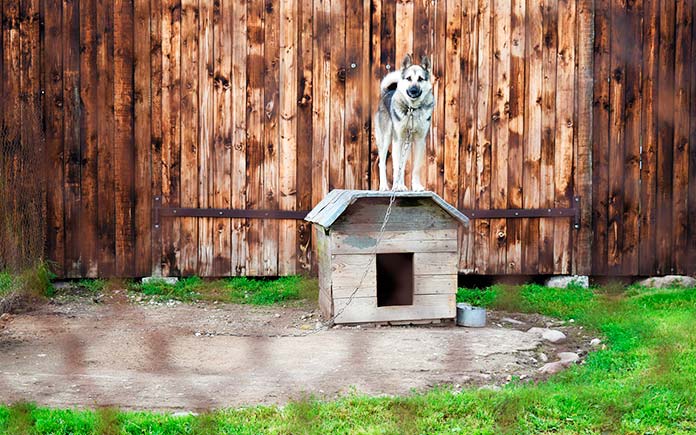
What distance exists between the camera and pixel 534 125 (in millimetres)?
6172

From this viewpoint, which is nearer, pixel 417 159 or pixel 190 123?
pixel 417 159

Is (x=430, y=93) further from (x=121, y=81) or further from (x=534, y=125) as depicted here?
(x=121, y=81)

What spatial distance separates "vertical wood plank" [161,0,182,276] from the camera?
599cm

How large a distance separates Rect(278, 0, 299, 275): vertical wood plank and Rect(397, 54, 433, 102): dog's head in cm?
173

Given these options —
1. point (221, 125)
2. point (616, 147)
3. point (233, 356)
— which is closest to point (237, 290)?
point (221, 125)

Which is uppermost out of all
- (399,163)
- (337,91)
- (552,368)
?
(337,91)

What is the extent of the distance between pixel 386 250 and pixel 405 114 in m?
0.77

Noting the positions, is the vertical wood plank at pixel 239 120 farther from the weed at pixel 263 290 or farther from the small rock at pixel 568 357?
the small rock at pixel 568 357

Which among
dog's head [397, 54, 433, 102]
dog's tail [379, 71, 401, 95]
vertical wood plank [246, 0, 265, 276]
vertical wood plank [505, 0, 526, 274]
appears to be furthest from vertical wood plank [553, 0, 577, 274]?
vertical wood plank [246, 0, 265, 276]

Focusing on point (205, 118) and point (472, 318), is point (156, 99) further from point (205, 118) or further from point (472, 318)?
point (472, 318)

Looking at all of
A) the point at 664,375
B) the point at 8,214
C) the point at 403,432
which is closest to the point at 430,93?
the point at 664,375

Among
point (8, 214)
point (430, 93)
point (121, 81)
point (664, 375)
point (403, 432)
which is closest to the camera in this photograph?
point (403, 432)

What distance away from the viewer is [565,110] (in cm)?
616

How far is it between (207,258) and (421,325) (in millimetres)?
1967
